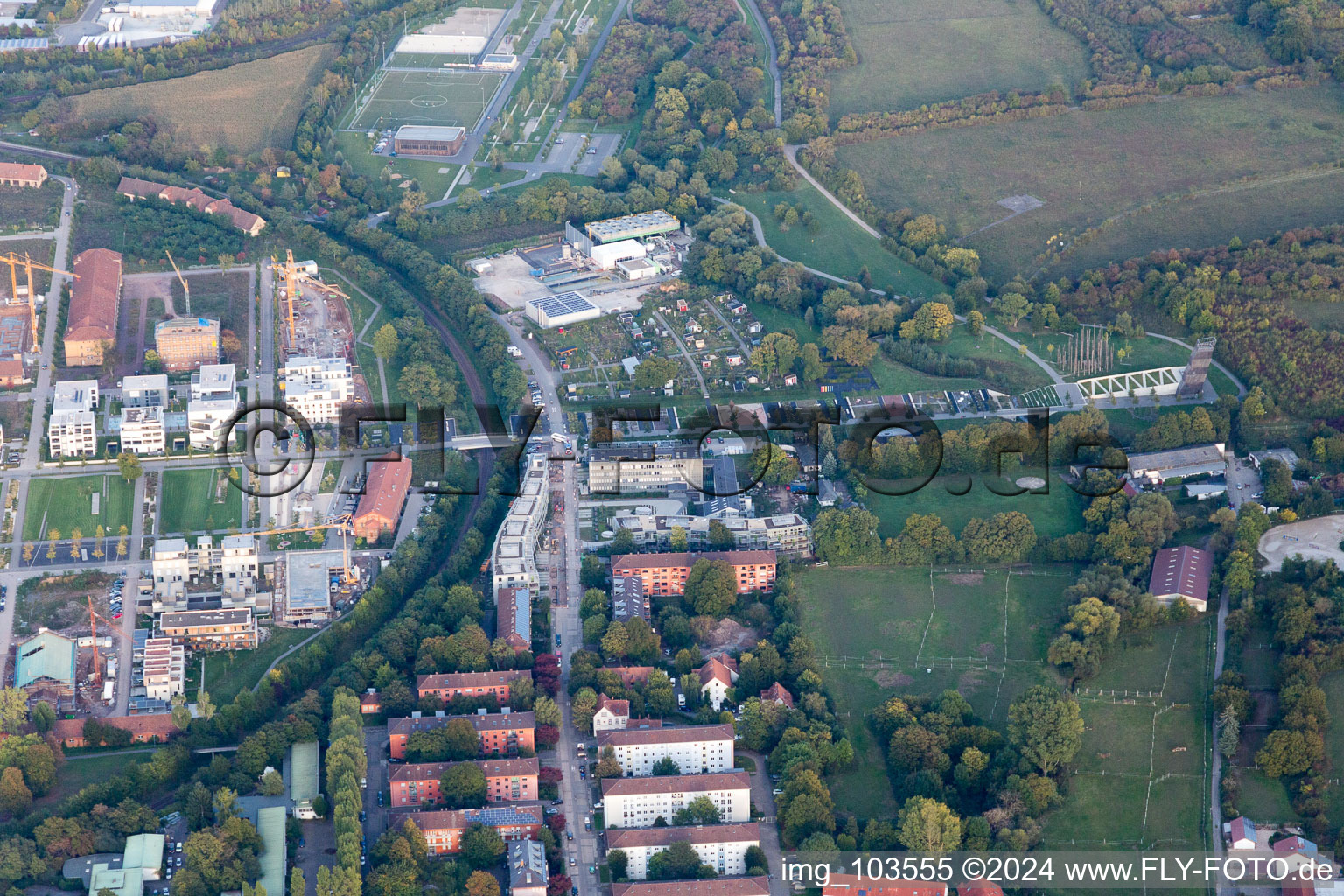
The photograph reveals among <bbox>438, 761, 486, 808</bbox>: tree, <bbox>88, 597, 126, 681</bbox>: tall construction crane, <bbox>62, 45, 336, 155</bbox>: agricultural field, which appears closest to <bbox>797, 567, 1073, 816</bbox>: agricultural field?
<bbox>438, 761, 486, 808</bbox>: tree

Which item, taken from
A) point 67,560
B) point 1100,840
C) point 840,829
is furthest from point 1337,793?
point 67,560

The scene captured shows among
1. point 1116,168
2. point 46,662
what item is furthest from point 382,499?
point 1116,168

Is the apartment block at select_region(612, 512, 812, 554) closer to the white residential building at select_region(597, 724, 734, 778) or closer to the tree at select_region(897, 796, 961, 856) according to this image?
the white residential building at select_region(597, 724, 734, 778)

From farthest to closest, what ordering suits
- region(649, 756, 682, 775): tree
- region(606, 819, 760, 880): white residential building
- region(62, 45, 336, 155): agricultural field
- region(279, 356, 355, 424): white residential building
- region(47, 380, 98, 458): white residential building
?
region(62, 45, 336, 155): agricultural field, region(279, 356, 355, 424): white residential building, region(47, 380, 98, 458): white residential building, region(649, 756, 682, 775): tree, region(606, 819, 760, 880): white residential building

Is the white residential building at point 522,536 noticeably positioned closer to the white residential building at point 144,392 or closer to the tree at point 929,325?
the white residential building at point 144,392

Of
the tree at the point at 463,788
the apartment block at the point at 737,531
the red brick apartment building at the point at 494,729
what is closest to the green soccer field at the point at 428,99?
the apartment block at the point at 737,531

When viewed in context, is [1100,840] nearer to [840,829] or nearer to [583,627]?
[840,829]

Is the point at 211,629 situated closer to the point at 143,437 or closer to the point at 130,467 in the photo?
the point at 130,467
